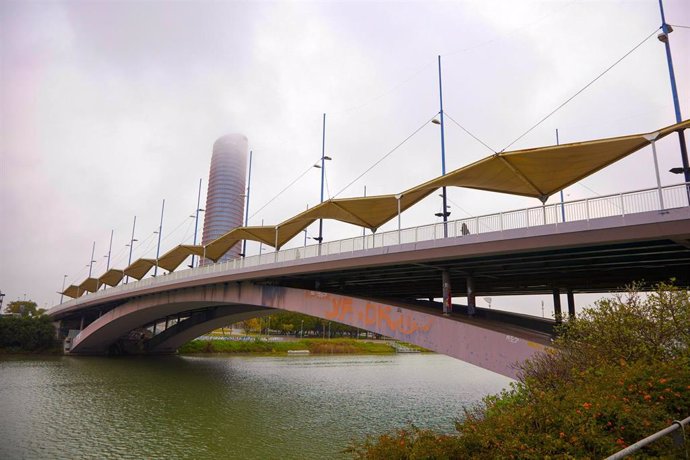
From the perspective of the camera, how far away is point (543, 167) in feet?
63.5

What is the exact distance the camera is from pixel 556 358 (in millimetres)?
12766

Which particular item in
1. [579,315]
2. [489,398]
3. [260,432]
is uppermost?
[579,315]

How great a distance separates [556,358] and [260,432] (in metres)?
12.0

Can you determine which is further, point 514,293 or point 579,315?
point 514,293

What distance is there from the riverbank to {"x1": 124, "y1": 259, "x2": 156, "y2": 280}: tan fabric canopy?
41.9ft

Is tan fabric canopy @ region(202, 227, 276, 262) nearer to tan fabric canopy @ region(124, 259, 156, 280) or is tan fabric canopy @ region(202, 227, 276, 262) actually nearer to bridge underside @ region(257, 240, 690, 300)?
bridge underside @ region(257, 240, 690, 300)

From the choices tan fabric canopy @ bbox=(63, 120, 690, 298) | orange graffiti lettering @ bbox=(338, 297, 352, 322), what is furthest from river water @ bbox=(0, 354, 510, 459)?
tan fabric canopy @ bbox=(63, 120, 690, 298)

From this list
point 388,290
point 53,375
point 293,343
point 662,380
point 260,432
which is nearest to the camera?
point 662,380

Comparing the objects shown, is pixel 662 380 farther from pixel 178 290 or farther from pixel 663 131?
pixel 178 290

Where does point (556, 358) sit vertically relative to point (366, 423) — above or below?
above

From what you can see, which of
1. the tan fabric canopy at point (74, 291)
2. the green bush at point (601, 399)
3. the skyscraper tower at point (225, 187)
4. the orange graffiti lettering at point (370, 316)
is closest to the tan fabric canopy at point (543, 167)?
the orange graffiti lettering at point (370, 316)

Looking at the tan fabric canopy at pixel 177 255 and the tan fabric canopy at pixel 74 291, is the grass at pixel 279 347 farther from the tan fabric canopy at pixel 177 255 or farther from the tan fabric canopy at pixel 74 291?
the tan fabric canopy at pixel 74 291

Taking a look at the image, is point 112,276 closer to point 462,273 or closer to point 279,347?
point 279,347

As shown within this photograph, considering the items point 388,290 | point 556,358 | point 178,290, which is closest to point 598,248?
point 556,358
